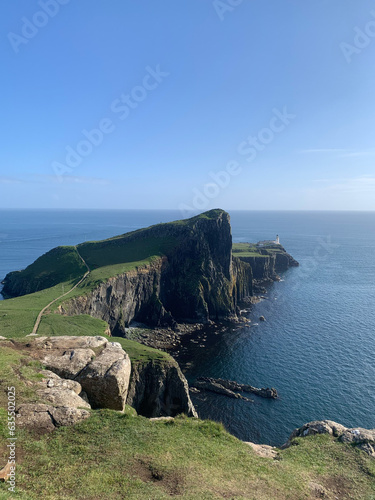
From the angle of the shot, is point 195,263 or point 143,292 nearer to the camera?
point 143,292

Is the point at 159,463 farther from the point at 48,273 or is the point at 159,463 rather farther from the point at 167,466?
the point at 48,273

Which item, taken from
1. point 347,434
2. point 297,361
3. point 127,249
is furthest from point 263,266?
point 347,434

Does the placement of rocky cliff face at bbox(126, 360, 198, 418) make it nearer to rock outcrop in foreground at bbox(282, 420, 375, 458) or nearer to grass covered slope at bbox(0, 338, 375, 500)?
rock outcrop in foreground at bbox(282, 420, 375, 458)

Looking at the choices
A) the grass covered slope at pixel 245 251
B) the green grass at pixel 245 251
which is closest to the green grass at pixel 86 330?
the green grass at pixel 245 251

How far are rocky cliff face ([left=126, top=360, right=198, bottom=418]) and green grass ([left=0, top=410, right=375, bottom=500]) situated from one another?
21697 millimetres

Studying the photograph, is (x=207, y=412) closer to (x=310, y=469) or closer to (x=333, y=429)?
(x=333, y=429)

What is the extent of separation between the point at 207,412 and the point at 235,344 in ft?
91.1

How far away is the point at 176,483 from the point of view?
1614 centimetres

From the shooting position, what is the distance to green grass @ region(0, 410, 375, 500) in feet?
A: 48.5

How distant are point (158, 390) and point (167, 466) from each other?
29159 millimetres

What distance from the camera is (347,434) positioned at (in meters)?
26.4

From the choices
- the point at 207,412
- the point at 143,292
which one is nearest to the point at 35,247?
the point at 143,292

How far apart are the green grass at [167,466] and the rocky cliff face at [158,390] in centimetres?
2170

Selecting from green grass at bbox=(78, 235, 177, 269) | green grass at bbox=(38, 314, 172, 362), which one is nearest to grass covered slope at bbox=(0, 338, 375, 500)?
green grass at bbox=(38, 314, 172, 362)
